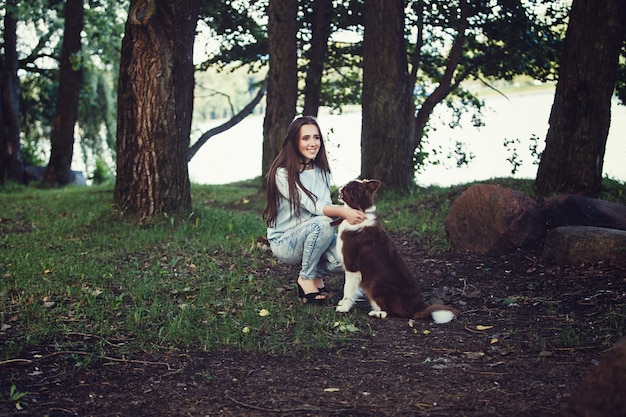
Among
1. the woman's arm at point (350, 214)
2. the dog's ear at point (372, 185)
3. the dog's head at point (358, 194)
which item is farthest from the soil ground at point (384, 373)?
the dog's ear at point (372, 185)

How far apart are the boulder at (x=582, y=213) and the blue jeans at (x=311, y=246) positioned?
11.0ft

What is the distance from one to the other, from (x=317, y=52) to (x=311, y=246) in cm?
1014

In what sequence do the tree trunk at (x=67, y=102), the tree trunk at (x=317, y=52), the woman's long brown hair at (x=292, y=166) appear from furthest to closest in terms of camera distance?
1. the tree trunk at (x=67, y=102)
2. the tree trunk at (x=317, y=52)
3. the woman's long brown hair at (x=292, y=166)

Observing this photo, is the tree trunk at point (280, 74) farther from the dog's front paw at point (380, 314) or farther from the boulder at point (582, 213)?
the dog's front paw at point (380, 314)

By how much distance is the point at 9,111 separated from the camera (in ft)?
63.3

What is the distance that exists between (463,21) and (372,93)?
2.92m

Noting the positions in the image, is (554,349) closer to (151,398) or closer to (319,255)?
(319,255)

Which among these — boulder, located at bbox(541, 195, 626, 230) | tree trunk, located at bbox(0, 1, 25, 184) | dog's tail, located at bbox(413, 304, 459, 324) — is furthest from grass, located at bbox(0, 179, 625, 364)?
tree trunk, located at bbox(0, 1, 25, 184)

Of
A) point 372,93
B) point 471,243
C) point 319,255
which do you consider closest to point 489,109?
point 372,93

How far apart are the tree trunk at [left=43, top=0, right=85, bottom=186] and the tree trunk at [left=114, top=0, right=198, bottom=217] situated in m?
8.09

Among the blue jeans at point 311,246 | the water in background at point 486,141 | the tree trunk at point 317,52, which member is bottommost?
the blue jeans at point 311,246

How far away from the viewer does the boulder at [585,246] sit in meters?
7.28

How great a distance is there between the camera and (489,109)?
1739 cm

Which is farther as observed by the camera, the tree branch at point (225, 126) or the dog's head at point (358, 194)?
the tree branch at point (225, 126)
